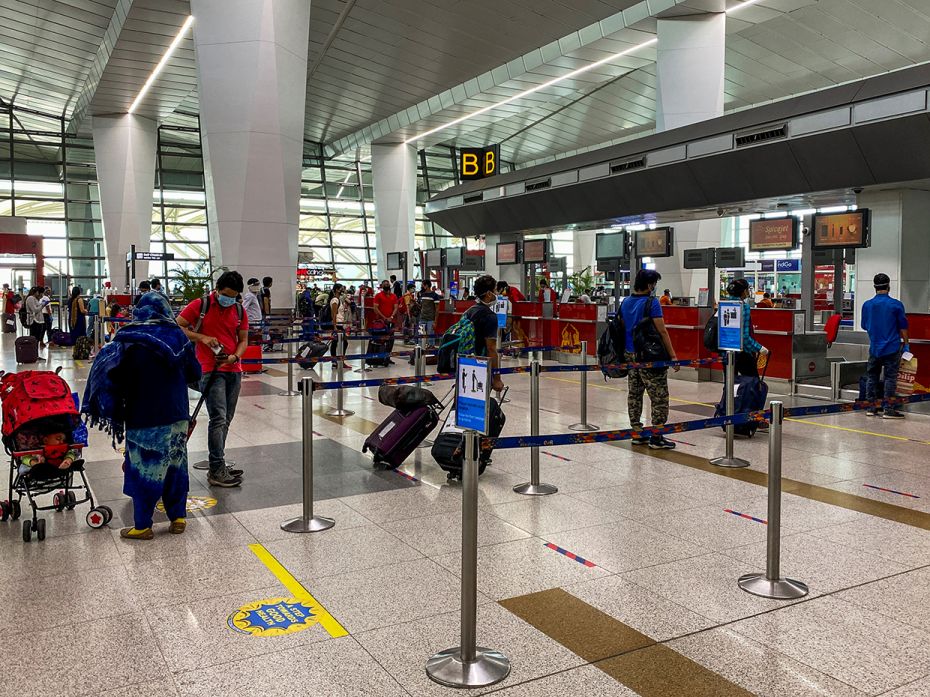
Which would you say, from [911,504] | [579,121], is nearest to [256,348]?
[911,504]

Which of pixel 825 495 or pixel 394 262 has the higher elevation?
pixel 394 262

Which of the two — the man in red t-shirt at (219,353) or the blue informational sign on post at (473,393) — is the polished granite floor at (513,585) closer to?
the man in red t-shirt at (219,353)

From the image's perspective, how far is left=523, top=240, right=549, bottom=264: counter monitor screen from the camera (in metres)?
19.4

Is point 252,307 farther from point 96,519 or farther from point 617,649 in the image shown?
point 617,649

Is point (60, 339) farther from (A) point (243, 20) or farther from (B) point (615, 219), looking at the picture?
(B) point (615, 219)

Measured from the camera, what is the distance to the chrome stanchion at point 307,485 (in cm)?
531

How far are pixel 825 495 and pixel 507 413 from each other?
487 cm

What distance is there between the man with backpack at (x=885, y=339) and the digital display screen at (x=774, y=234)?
4.07 meters

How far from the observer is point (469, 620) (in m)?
3.39

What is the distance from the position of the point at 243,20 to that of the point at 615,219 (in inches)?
410

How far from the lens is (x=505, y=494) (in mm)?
6332

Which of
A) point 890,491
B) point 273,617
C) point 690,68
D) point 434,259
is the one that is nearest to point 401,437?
point 273,617

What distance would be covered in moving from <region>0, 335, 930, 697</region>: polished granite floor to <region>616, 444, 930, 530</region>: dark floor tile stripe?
0.03 m

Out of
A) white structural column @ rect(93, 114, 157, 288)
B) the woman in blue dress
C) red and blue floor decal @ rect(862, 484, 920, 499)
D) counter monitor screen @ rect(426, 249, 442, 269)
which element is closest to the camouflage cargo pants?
red and blue floor decal @ rect(862, 484, 920, 499)
